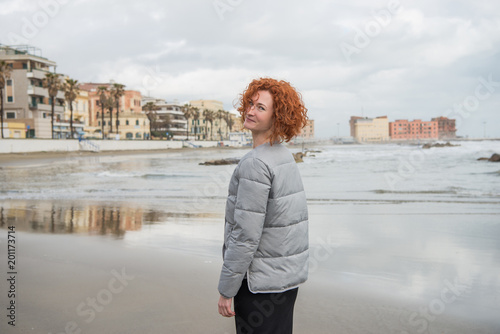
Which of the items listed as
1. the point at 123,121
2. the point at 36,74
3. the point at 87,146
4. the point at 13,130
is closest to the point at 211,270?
the point at 87,146

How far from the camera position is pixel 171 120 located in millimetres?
114375

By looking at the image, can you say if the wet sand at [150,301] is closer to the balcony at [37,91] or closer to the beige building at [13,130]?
the beige building at [13,130]

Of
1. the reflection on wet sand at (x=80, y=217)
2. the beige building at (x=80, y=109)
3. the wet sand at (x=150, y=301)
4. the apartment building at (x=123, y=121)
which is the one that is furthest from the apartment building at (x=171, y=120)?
the wet sand at (x=150, y=301)

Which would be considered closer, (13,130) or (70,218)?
(70,218)

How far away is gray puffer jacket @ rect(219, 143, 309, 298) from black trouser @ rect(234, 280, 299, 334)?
0.07 m

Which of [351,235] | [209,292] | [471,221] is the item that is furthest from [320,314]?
[471,221]

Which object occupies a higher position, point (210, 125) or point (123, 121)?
point (210, 125)

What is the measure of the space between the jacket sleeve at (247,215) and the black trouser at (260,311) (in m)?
0.16

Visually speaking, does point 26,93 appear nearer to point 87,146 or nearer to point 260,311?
point 87,146

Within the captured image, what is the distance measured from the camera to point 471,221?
8391mm

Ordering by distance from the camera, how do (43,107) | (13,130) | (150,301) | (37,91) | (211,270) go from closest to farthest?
1. (150,301)
2. (211,270)
3. (13,130)
4. (37,91)
5. (43,107)

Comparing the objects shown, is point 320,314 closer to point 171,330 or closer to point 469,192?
point 171,330

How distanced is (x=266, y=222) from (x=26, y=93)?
6068 centimetres

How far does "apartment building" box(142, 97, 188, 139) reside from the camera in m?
113
